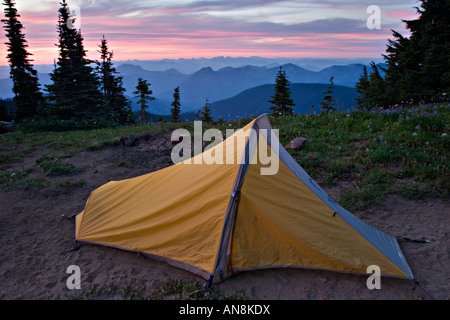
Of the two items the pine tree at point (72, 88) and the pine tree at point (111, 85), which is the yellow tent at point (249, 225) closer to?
the pine tree at point (72, 88)

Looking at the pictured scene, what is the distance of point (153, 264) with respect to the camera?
183 inches

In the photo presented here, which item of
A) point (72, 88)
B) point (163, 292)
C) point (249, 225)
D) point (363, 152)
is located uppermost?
point (72, 88)

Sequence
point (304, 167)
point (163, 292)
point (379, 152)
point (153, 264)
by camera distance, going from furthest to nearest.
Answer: point (304, 167)
point (379, 152)
point (153, 264)
point (163, 292)

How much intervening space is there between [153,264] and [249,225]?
1.69m

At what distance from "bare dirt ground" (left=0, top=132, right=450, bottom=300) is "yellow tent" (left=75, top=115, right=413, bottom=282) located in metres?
0.19

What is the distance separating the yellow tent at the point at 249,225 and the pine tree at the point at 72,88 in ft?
81.9

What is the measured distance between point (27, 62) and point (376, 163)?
1637 inches

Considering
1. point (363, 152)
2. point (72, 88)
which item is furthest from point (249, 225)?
point (72, 88)

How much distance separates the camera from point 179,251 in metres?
4.43

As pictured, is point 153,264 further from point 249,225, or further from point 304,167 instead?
point 304,167

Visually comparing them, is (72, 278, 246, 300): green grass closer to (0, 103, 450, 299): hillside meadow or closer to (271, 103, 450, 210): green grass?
(0, 103, 450, 299): hillside meadow

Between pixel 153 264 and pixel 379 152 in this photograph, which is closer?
pixel 153 264

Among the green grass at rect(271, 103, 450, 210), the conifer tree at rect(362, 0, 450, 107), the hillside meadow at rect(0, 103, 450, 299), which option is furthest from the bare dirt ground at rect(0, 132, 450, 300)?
the conifer tree at rect(362, 0, 450, 107)

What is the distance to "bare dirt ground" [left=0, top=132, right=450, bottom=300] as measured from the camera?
401cm
